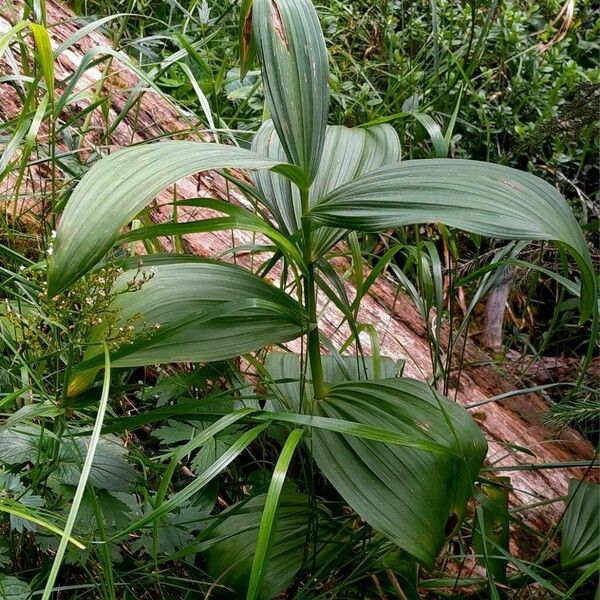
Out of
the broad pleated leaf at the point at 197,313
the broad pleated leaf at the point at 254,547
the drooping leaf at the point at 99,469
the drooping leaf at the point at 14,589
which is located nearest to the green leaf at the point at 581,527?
the broad pleated leaf at the point at 254,547

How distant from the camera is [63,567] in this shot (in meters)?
1.07

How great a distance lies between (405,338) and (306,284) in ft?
2.62

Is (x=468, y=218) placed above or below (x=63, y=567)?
above

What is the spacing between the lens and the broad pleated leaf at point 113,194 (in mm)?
728

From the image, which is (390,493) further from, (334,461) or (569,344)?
(569,344)

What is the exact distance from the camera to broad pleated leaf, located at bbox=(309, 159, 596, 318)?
0.85m

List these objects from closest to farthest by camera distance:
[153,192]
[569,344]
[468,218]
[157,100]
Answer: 1. [153,192]
2. [468,218]
3. [157,100]
4. [569,344]

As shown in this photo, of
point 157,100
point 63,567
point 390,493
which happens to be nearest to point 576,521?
point 390,493

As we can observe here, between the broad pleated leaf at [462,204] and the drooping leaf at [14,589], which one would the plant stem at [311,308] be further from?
the drooping leaf at [14,589]

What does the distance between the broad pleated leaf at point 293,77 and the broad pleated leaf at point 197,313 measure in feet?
0.60

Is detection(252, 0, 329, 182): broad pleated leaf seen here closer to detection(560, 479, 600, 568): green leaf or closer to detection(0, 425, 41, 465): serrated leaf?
detection(0, 425, 41, 465): serrated leaf

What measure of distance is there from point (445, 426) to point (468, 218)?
301 millimetres

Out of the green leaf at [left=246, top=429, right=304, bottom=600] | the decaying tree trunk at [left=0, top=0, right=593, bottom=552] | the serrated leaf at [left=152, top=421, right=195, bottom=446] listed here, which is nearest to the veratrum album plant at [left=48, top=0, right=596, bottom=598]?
the green leaf at [left=246, top=429, right=304, bottom=600]

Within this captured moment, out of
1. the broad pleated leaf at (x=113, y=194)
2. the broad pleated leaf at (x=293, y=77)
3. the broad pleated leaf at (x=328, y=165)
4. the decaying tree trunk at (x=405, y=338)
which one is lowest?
the decaying tree trunk at (x=405, y=338)
